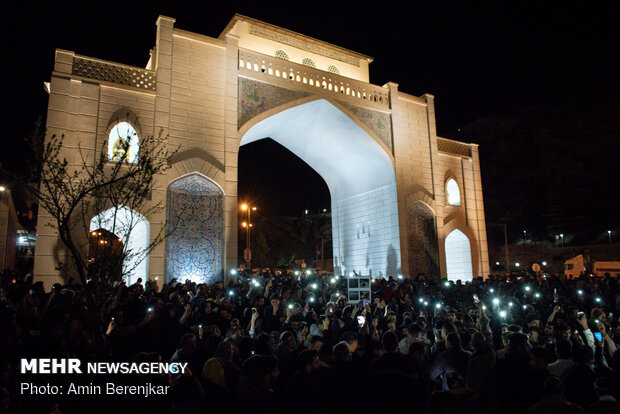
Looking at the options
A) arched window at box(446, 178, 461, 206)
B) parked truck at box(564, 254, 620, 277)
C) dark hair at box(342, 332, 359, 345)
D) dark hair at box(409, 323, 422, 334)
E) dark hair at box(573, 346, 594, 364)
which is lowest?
dark hair at box(573, 346, 594, 364)

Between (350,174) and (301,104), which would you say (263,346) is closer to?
(301,104)

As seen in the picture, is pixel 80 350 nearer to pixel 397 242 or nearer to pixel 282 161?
pixel 397 242

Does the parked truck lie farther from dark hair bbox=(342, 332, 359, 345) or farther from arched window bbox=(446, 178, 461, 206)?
dark hair bbox=(342, 332, 359, 345)

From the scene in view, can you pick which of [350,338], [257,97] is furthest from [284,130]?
[350,338]

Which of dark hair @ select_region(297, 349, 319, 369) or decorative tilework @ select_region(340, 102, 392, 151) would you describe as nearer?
dark hair @ select_region(297, 349, 319, 369)

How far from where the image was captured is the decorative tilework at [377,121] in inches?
604

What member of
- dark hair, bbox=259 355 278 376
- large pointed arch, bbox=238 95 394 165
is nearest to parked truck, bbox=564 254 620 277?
large pointed arch, bbox=238 95 394 165

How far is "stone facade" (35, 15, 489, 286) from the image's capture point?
1112 cm

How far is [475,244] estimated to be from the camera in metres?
16.8

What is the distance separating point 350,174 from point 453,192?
4123 millimetres

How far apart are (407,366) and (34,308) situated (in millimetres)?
4582

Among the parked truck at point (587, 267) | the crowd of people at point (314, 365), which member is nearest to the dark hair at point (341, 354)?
the crowd of people at point (314, 365)

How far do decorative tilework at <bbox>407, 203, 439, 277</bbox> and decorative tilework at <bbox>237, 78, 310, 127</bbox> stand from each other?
6.13m

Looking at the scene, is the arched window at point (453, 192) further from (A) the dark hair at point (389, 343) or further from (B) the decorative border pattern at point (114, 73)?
(A) the dark hair at point (389, 343)
